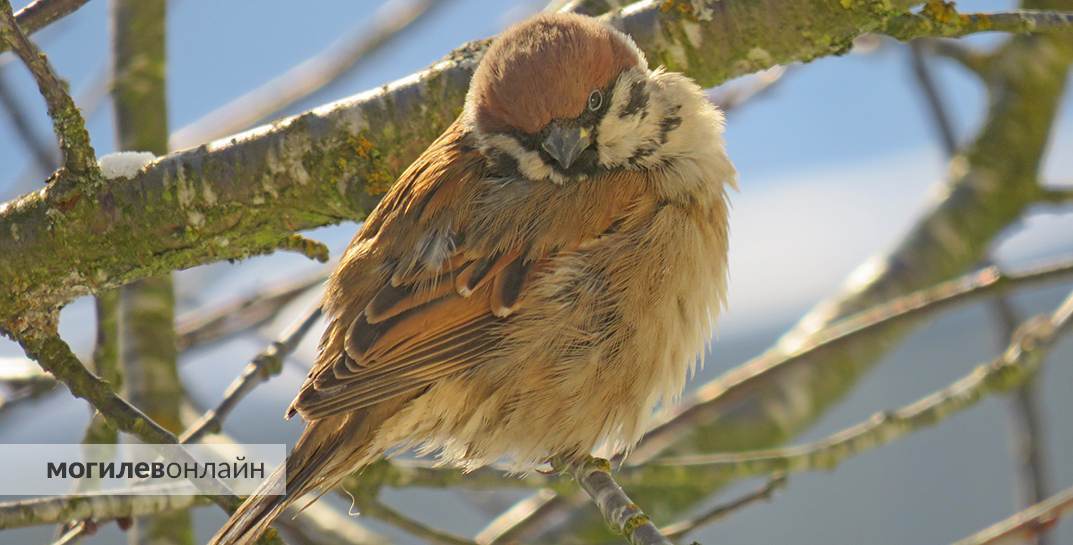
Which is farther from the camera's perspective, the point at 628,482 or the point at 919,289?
the point at 919,289

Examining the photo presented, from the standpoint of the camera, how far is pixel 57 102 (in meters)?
1.97

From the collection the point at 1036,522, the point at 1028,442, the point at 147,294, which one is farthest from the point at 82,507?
the point at 1028,442

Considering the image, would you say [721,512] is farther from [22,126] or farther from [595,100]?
[22,126]

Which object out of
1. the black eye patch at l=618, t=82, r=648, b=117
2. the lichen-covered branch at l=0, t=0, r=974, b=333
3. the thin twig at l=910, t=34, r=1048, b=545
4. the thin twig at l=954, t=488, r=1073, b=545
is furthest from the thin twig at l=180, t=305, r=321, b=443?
the thin twig at l=910, t=34, r=1048, b=545

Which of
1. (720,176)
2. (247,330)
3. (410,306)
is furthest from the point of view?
(247,330)

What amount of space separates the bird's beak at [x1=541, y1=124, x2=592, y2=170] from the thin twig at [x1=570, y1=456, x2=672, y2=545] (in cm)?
63

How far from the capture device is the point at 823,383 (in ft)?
12.1

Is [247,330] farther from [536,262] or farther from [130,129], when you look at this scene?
[536,262]

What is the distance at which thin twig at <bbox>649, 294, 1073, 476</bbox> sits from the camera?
268 cm

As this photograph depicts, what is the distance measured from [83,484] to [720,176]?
5.23 ft

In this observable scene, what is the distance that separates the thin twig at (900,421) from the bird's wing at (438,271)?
1.90 feet

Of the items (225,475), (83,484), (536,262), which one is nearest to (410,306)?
(536,262)

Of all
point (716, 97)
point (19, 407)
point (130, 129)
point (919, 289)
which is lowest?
point (919, 289)

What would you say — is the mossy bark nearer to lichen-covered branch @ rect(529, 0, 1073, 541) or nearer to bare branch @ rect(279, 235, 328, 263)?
bare branch @ rect(279, 235, 328, 263)
